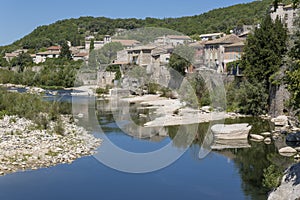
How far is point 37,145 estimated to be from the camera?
53.7 ft

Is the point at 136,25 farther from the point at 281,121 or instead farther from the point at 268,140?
the point at 268,140

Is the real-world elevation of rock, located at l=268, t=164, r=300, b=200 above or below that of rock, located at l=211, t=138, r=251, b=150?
above

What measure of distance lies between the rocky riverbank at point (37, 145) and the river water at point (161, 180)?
0.60 meters

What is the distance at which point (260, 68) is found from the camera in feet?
82.6

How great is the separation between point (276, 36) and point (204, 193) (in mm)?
15996

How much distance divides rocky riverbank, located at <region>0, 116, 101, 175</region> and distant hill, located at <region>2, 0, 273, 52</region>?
122 ft

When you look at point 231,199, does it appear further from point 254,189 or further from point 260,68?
point 260,68

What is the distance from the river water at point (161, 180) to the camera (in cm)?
1160

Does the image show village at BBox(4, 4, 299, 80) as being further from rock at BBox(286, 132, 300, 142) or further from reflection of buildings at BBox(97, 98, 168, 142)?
rock at BBox(286, 132, 300, 142)

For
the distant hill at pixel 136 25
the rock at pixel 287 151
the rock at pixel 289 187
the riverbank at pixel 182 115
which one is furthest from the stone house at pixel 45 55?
the rock at pixel 289 187

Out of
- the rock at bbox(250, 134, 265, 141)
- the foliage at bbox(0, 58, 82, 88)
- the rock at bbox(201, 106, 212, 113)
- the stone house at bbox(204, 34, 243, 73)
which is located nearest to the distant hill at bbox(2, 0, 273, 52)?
the stone house at bbox(204, 34, 243, 73)

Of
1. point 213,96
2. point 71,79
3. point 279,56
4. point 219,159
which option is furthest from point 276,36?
point 71,79

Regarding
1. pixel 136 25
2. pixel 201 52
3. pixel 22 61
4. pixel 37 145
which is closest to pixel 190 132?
pixel 37 145

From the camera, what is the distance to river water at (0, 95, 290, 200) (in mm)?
11602
